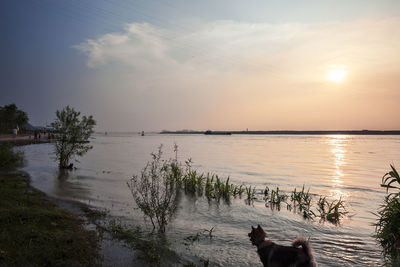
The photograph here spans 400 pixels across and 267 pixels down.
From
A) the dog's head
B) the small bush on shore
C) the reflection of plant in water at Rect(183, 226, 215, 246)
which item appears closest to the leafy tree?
the small bush on shore

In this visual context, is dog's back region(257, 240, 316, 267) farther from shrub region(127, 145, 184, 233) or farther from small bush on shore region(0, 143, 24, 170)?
small bush on shore region(0, 143, 24, 170)

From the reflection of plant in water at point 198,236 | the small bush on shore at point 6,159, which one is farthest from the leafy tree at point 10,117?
the reflection of plant in water at point 198,236

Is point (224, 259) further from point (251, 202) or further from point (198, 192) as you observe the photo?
point (198, 192)

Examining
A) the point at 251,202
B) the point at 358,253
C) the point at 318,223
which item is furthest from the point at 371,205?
the point at 358,253

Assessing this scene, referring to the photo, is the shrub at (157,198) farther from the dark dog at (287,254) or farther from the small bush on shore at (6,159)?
the small bush on shore at (6,159)

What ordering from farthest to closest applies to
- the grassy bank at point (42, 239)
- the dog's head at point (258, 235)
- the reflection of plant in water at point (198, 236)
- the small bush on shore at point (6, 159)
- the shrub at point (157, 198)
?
the small bush on shore at point (6, 159) < the shrub at point (157, 198) < the reflection of plant in water at point (198, 236) < the grassy bank at point (42, 239) < the dog's head at point (258, 235)

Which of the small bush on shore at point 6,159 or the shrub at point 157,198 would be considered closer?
the shrub at point 157,198

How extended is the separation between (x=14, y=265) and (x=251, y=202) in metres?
13.6

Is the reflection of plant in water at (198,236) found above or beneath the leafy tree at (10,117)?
beneath

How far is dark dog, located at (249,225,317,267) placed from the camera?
5.12 meters

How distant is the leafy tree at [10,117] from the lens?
10094cm

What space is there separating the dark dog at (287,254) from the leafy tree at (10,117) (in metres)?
116

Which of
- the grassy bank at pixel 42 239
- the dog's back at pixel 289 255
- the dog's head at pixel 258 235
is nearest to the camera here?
the dog's back at pixel 289 255

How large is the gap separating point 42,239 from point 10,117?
12209 cm
